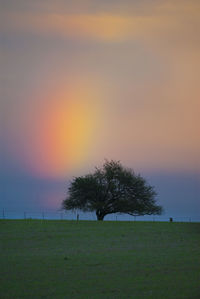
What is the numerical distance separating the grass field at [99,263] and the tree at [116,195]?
80.5 feet

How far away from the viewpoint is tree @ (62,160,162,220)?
65.9 metres

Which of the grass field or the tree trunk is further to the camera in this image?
the tree trunk

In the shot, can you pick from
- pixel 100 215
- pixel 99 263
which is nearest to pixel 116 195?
pixel 100 215

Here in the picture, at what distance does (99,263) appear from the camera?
2252cm

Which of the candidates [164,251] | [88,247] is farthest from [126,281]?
[88,247]

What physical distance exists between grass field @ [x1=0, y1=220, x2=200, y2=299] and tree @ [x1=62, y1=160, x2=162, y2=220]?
2453cm

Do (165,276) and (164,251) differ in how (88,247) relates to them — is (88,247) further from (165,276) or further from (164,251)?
(165,276)

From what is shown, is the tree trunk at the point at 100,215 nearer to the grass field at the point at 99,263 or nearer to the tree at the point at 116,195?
the tree at the point at 116,195

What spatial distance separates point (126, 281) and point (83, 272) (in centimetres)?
261

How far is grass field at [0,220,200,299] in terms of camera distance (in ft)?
53.8

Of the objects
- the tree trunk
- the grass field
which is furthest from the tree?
the grass field

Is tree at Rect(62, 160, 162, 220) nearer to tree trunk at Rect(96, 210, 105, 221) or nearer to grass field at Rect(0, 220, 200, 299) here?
tree trunk at Rect(96, 210, 105, 221)

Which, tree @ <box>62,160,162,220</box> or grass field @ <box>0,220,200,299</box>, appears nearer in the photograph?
grass field @ <box>0,220,200,299</box>

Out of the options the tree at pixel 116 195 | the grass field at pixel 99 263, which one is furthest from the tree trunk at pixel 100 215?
the grass field at pixel 99 263
